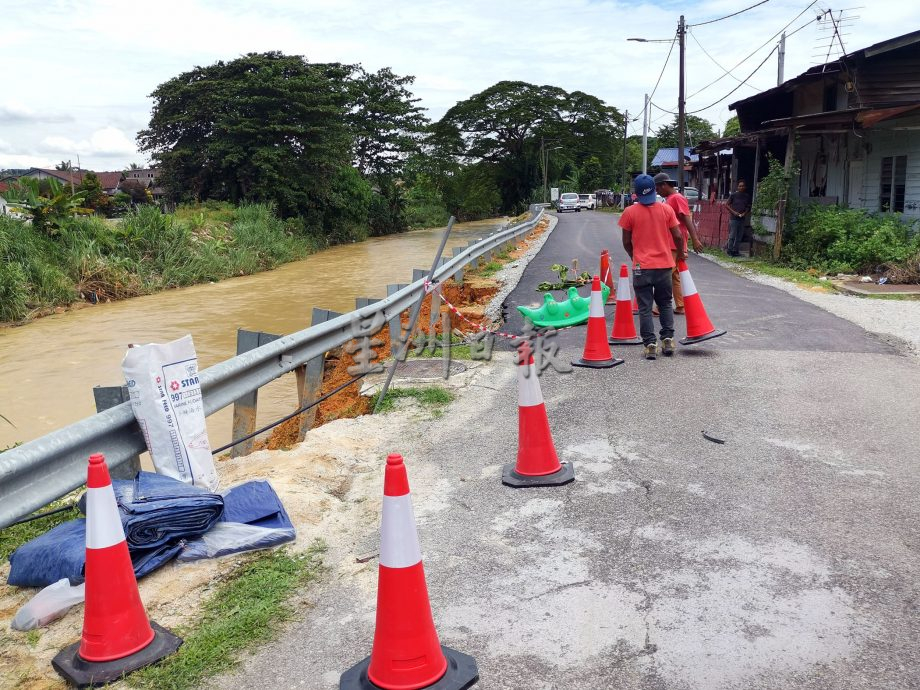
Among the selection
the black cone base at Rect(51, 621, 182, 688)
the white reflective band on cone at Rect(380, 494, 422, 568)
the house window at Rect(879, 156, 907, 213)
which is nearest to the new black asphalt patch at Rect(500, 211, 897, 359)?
the house window at Rect(879, 156, 907, 213)

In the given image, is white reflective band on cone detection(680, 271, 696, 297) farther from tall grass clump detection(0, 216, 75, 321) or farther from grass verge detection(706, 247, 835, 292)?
tall grass clump detection(0, 216, 75, 321)

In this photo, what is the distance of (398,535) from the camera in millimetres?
2752

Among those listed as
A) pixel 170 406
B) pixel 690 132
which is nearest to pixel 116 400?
pixel 170 406

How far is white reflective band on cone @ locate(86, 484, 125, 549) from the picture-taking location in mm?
2816

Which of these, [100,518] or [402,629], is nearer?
[402,629]

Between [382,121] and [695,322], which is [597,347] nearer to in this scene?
[695,322]

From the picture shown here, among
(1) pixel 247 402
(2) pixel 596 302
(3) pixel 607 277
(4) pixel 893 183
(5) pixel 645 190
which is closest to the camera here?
(1) pixel 247 402

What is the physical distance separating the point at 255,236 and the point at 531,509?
26884 mm

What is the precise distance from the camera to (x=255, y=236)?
2927cm

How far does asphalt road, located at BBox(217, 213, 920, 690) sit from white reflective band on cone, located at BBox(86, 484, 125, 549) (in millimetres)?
681

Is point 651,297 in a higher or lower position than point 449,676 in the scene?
higher

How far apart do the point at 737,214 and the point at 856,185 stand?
292 cm

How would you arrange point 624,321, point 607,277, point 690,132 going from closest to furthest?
point 624,321 → point 607,277 → point 690,132

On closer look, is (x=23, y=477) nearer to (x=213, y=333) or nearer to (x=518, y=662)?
(x=518, y=662)
